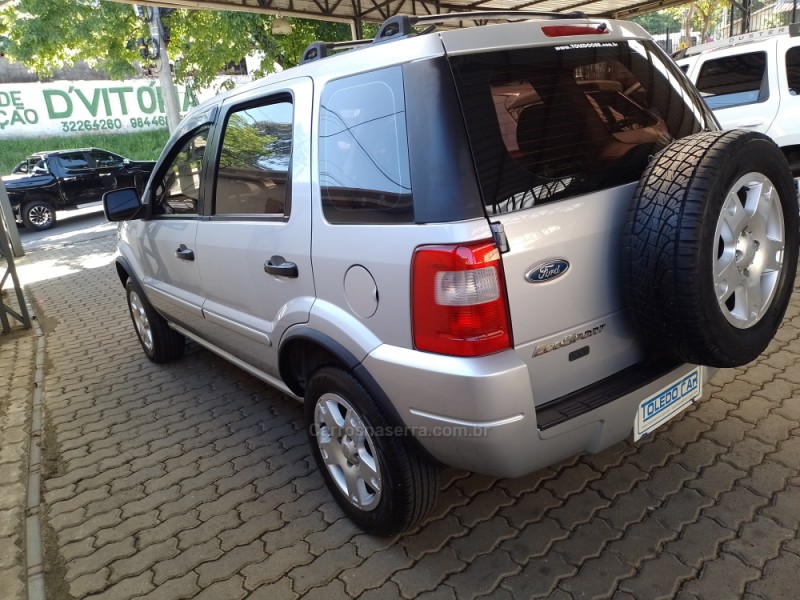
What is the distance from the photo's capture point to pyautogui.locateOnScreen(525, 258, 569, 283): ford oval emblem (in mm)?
1908

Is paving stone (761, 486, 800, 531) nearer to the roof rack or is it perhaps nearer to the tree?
the roof rack

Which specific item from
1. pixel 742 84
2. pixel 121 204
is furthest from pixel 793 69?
pixel 121 204

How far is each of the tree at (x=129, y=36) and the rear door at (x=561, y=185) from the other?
1007 cm

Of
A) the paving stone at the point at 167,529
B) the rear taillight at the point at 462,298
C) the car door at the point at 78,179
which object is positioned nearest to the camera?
the rear taillight at the point at 462,298

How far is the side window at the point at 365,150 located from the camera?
1.99 meters

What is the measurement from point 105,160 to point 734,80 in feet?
47.5

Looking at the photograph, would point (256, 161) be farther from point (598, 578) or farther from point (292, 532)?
point (598, 578)

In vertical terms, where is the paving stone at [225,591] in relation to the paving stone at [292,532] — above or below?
below

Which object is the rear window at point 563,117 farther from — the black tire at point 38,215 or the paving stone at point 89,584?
the black tire at point 38,215

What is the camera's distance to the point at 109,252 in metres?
10.7

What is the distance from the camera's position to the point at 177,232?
348 centimetres

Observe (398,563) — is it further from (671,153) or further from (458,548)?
(671,153)

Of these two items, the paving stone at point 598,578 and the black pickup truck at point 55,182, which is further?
the black pickup truck at point 55,182

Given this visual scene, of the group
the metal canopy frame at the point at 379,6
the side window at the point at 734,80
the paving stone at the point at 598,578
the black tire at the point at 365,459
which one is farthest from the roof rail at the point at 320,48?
the metal canopy frame at the point at 379,6
